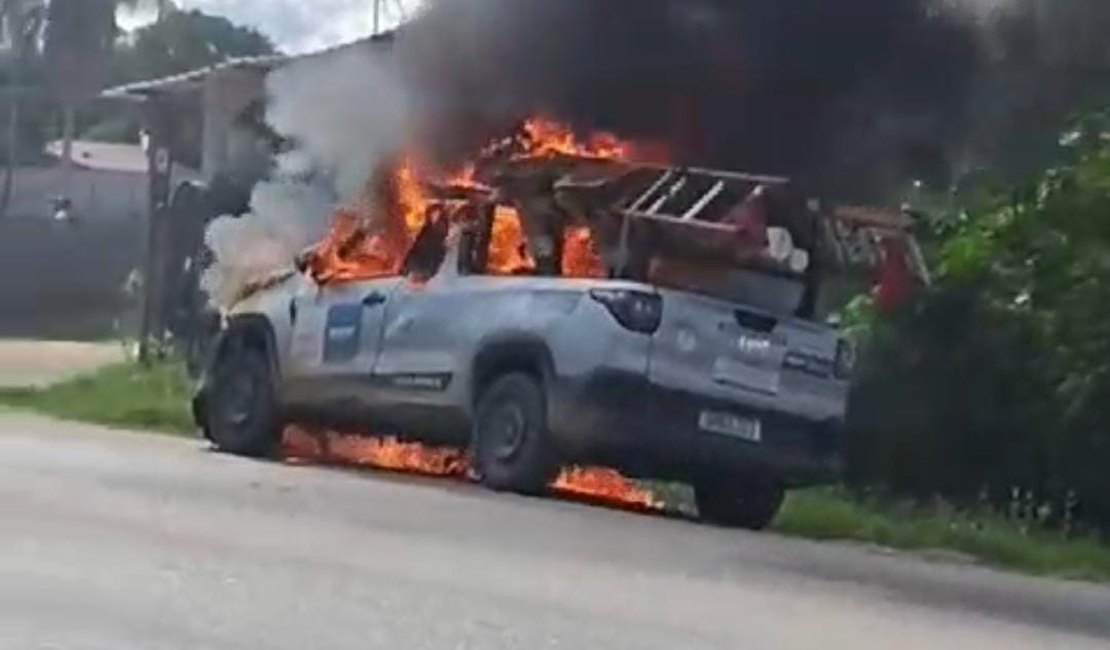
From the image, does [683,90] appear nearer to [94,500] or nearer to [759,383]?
[759,383]

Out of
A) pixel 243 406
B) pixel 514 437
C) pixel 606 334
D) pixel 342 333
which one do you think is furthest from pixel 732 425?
pixel 243 406

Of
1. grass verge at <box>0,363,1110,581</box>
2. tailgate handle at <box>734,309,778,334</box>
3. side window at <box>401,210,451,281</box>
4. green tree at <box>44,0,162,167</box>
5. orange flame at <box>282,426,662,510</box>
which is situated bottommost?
grass verge at <box>0,363,1110,581</box>

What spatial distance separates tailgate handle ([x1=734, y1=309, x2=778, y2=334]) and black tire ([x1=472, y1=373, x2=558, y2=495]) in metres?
1.24

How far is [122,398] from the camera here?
27.6 m

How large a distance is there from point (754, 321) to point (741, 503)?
135cm

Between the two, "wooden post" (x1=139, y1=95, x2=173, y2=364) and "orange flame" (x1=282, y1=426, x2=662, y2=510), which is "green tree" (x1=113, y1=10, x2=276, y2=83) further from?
"orange flame" (x1=282, y1=426, x2=662, y2=510)

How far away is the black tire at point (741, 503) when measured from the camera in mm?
18641

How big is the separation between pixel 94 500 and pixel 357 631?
5067 mm

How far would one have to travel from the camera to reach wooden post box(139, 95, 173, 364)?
33594 mm

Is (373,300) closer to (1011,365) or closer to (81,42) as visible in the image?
(1011,365)

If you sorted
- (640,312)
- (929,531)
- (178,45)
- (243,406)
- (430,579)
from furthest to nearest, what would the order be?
1. (178,45)
2. (243,406)
3. (929,531)
4. (640,312)
5. (430,579)

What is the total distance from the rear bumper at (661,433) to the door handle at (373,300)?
208 cm

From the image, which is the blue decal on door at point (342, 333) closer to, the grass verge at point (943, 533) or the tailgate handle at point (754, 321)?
the grass verge at point (943, 533)

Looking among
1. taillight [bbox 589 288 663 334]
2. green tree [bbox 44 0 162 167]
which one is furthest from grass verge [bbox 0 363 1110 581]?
green tree [bbox 44 0 162 167]
